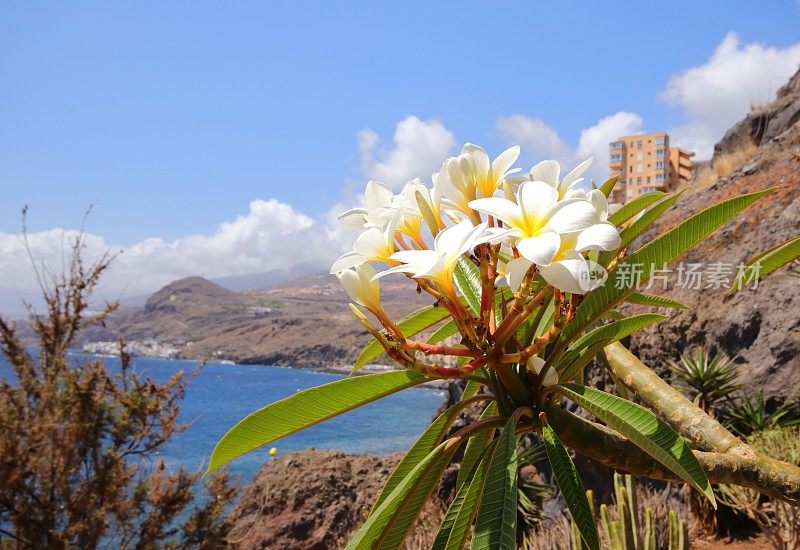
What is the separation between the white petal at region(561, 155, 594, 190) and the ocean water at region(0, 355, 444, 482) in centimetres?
591

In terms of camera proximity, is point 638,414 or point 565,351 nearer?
point 638,414

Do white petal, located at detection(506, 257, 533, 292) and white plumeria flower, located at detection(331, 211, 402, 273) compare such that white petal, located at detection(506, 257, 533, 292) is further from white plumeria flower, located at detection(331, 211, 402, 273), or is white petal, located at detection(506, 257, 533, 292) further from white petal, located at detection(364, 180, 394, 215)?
white petal, located at detection(364, 180, 394, 215)

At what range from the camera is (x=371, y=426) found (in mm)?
30984

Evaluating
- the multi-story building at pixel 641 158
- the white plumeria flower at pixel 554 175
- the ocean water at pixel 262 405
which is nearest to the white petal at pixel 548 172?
the white plumeria flower at pixel 554 175

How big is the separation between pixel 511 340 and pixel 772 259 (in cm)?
50

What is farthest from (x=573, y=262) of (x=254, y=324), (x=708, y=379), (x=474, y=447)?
(x=254, y=324)

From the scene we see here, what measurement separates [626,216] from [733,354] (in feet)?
19.6

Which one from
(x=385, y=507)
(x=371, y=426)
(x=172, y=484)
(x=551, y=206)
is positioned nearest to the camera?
(x=551, y=206)

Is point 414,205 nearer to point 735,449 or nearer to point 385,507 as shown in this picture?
point 385,507

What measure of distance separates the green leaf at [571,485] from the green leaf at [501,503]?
0.29 ft

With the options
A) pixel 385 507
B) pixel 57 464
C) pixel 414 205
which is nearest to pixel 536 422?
pixel 385 507

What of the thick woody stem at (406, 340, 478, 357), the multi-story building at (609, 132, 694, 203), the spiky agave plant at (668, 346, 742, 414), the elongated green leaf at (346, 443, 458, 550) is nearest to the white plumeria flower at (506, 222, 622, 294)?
the thick woody stem at (406, 340, 478, 357)

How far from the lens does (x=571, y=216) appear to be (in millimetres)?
625

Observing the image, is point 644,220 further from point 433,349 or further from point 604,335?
point 433,349
